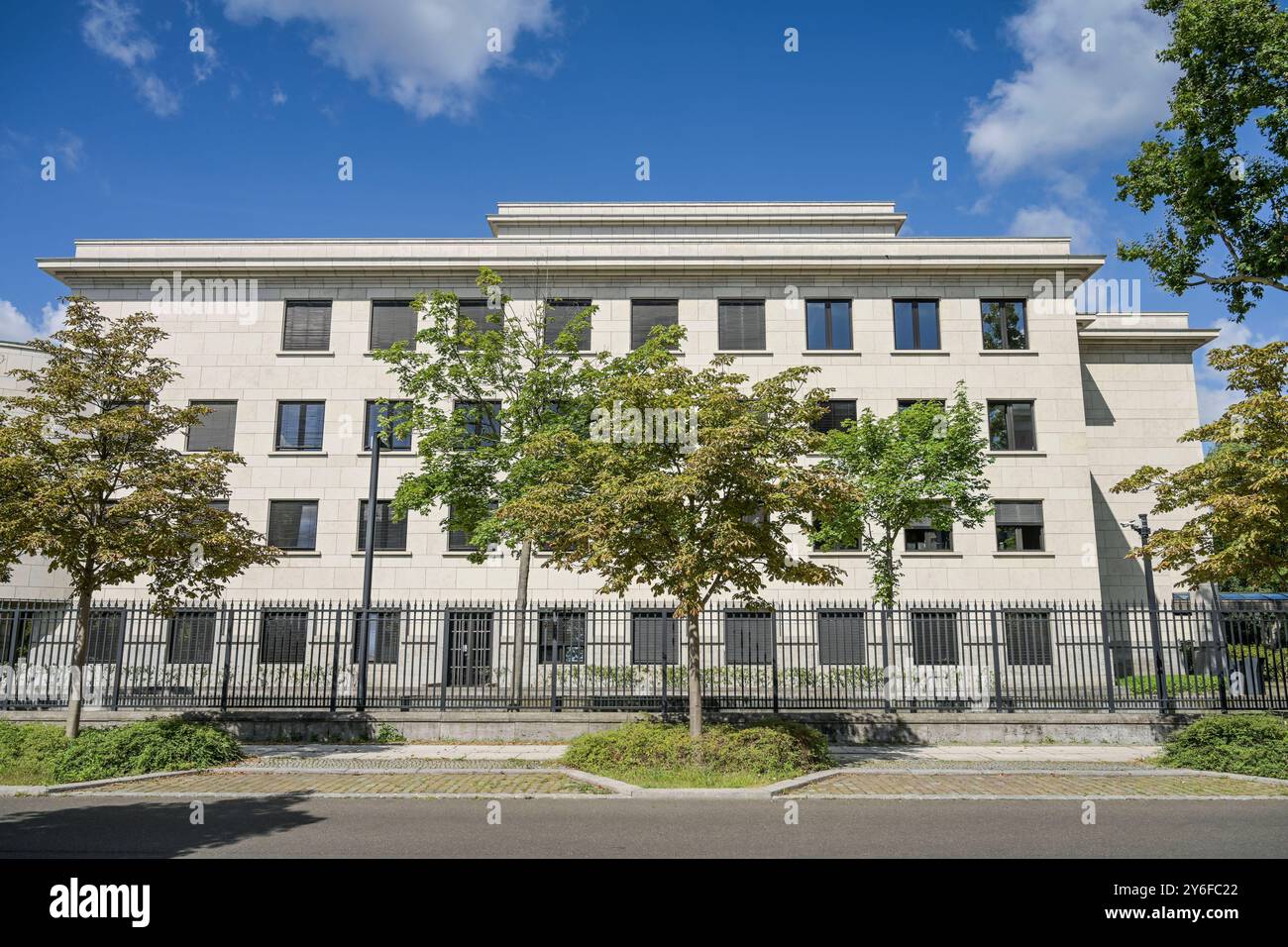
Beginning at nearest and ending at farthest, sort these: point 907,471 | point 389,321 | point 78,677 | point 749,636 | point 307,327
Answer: point 78,677 < point 749,636 < point 907,471 < point 389,321 < point 307,327

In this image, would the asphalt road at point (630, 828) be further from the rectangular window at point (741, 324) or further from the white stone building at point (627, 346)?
the rectangular window at point (741, 324)

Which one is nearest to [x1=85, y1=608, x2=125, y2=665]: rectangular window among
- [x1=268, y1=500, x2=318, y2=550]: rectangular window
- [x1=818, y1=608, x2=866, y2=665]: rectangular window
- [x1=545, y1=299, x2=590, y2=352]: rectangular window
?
[x1=268, y1=500, x2=318, y2=550]: rectangular window

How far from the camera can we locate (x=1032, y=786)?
11812 mm

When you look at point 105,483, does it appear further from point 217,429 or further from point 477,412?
point 217,429

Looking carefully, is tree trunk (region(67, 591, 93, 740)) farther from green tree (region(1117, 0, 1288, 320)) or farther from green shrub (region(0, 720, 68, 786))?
green tree (region(1117, 0, 1288, 320))

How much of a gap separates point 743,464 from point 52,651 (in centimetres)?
1496

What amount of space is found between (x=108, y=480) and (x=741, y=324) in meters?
22.0

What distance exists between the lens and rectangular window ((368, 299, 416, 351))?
30.9m

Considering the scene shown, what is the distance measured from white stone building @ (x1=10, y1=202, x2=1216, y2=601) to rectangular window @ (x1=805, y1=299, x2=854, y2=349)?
0.25ft

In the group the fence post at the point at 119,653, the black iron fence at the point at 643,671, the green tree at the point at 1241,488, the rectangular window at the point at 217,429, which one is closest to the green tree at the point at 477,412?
the black iron fence at the point at 643,671

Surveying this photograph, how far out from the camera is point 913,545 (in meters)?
29.3

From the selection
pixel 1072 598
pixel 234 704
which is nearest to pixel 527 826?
pixel 234 704

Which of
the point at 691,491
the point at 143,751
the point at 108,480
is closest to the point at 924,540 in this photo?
the point at 691,491
